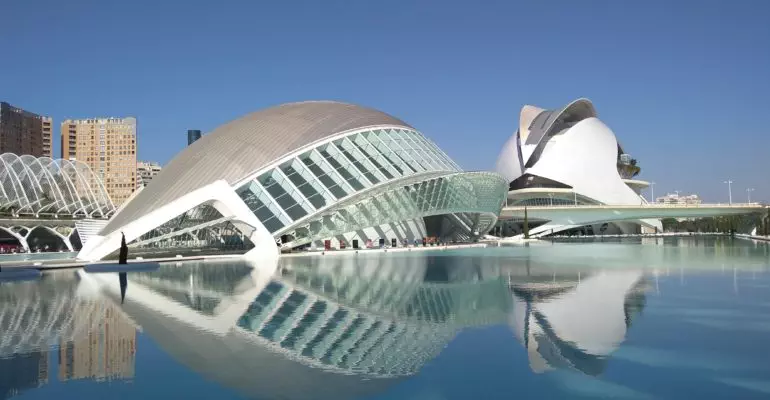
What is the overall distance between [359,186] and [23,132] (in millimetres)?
110330

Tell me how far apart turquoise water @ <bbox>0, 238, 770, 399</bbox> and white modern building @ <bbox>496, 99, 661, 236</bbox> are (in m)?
75.5

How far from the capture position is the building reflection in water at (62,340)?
826 cm

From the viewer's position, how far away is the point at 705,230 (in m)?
120

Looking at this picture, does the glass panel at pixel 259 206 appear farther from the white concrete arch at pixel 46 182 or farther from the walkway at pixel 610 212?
the walkway at pixel 610 212

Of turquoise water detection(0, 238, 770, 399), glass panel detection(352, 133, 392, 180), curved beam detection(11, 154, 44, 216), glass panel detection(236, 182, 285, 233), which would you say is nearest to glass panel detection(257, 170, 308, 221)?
glass panel detection(236, 182, 285, 233)

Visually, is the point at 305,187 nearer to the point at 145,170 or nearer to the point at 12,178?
the point at 12,178

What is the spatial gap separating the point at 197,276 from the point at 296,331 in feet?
43.5

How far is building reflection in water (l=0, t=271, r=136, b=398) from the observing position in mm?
8258

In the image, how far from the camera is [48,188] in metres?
62.9

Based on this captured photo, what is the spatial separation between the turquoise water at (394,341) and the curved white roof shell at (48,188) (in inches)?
1776

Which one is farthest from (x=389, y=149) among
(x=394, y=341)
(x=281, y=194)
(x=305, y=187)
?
(x=394, y=341)

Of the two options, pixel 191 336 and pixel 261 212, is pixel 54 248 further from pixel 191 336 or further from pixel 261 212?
pixel 191 336

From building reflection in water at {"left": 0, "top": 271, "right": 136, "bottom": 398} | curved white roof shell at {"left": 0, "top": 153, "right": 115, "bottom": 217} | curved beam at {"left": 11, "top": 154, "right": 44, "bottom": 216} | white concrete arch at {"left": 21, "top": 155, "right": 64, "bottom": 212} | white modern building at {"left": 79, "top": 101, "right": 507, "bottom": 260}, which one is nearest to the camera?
building reflection in water at {"left": 0, "top": 271, "right": 136, "bottom": 398}

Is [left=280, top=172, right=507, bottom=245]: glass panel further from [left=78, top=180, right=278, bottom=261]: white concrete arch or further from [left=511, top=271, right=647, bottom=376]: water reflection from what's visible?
[left=511, top=271, right=647, bottom=376]: water reflection
